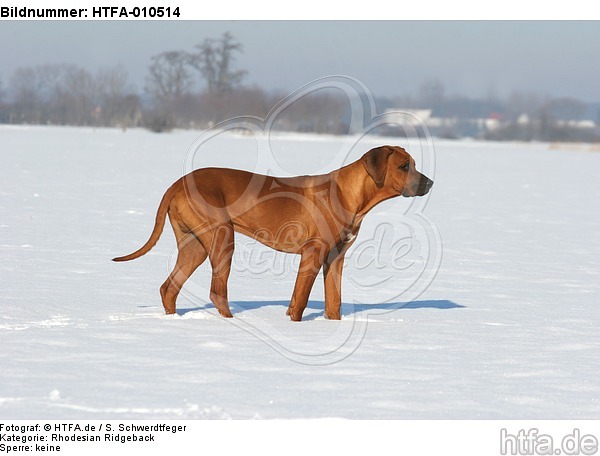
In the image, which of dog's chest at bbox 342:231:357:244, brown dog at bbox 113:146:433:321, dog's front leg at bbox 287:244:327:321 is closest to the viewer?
brown dog at bbox 113:146:433:321

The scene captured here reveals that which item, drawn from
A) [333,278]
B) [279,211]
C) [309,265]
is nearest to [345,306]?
[333,278]

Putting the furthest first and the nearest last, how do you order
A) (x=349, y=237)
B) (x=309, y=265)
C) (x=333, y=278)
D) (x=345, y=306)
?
1. (x=345, y=306)
2. (x=333, y=278)
3. (x=349, y=237)
4. (x=309, y=265)

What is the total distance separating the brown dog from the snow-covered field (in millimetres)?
470

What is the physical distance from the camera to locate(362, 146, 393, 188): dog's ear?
730cm

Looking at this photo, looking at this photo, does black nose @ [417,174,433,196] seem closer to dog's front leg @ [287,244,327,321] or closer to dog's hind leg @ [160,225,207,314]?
dog's front leg @ [287,244,327,321]

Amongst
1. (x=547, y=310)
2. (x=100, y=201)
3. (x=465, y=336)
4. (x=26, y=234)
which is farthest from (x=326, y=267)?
(x=100, y=201)

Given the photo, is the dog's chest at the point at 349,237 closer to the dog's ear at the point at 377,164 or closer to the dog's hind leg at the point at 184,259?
the dog's ear at the point at 377,164

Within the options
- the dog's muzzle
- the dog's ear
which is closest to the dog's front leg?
the dog's ear

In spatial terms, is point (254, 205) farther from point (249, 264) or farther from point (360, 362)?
point (249, 264)

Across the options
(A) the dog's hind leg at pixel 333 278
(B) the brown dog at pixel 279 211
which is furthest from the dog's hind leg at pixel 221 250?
(A) the dog's hind leg at pixel 333 278

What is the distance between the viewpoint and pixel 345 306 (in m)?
8.64

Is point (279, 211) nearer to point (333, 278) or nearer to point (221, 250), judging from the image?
point (221, 250)

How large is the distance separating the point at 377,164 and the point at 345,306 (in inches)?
71.1
